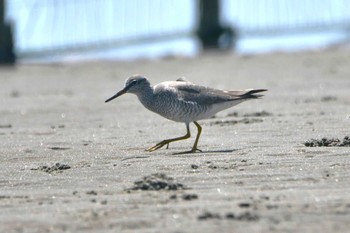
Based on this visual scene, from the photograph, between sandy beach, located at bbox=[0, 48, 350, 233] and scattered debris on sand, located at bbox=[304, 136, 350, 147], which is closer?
sandy beach, located at bbox=[0, 48, 350, 233]

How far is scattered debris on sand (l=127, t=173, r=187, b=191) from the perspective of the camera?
7844 millimetres

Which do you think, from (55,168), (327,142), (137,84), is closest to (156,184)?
(55,168)

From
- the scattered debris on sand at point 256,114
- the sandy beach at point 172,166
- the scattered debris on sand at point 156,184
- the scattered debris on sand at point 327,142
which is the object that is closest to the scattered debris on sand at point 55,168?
the sandy beach at point 172,166

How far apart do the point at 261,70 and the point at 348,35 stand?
7.43 metres

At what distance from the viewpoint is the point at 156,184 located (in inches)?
310

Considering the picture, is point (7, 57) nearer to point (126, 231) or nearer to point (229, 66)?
point (229, 66)

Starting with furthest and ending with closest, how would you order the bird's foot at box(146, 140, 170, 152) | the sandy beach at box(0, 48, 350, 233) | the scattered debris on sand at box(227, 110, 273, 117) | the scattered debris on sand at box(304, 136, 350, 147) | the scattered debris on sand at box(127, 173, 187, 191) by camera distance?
the scattered debris on sand at box(227, 110, 273, 117) → the bird's foot at box(146, 140, 170, 152) → the scattered debris on sand at box(304, 136, 350, 147) → the scattered debris on sand at box(127, 173, 187, 191) → the sandy beach at box(0, 48, 350, 233)

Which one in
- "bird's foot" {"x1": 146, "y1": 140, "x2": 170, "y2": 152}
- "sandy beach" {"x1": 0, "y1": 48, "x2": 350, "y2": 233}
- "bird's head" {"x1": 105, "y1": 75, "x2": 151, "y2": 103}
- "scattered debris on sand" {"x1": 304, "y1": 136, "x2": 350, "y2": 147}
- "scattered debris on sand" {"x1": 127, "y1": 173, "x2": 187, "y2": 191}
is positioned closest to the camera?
"sandy beach" {"x1": 0, "y1": 48, "x2": 350, "y2": 233}

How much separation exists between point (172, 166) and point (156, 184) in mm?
1109

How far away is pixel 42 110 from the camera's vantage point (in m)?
14.7

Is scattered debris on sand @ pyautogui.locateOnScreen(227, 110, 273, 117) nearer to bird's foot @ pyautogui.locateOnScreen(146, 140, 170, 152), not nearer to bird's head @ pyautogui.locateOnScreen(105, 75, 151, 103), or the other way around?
bird's head @ pyautogui.locateOnScreen(105, 75, 151, 103)

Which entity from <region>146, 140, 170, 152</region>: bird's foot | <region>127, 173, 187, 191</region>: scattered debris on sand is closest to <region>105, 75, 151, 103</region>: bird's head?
<region>146, 140, 170, 152</region>: bird's foot

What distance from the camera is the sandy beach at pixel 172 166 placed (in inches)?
270

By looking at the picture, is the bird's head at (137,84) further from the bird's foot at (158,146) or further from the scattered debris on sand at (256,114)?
the scattered debris on sand at (256,114)
